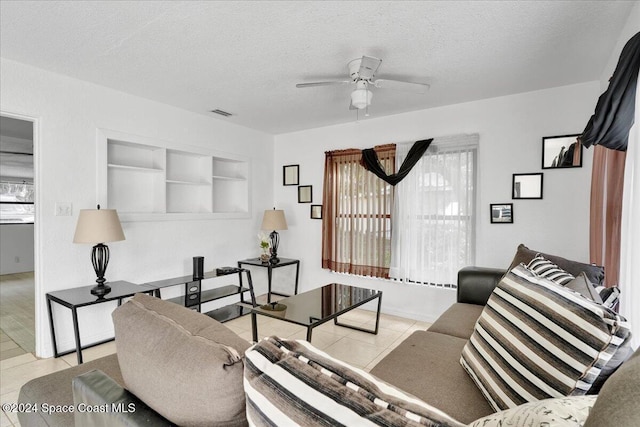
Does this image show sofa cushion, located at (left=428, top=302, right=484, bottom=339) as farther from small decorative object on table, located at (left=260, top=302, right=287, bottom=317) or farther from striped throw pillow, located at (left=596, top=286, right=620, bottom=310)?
small decorative object on table, located at (left=260, top=302, right=287, bottom=317)

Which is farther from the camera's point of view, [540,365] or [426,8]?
[426,8]

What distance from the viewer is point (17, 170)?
600 centimetres

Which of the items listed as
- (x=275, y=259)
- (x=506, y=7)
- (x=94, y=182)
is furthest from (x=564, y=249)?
(x=94, y=182)

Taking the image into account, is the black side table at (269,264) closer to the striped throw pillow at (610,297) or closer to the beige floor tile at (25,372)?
the beige floor tile at (25,372)

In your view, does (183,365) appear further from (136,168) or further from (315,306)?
(136,168)

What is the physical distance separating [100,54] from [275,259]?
2907 mm

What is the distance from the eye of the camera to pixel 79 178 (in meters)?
2.95

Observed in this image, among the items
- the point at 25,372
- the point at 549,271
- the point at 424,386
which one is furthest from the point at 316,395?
the point at 25,372

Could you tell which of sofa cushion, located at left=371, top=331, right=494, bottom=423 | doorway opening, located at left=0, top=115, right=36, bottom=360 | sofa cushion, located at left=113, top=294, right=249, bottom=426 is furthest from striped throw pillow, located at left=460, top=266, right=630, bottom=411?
doorway opening, located at left=0, top=115, right=36, bottom=360

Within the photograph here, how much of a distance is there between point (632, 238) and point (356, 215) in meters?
2.84

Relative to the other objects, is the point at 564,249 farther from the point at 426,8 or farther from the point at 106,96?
the point at 106,96

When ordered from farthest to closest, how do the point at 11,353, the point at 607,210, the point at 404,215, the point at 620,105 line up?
the point at 404,215
the point at 11,353
the point at 607,210
the point at 620,105

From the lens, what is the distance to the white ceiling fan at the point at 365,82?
7.95ft

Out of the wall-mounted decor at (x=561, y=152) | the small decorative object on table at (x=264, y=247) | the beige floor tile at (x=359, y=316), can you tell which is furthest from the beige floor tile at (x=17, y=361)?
the wall-mounted decor at (x=561, y=152)
